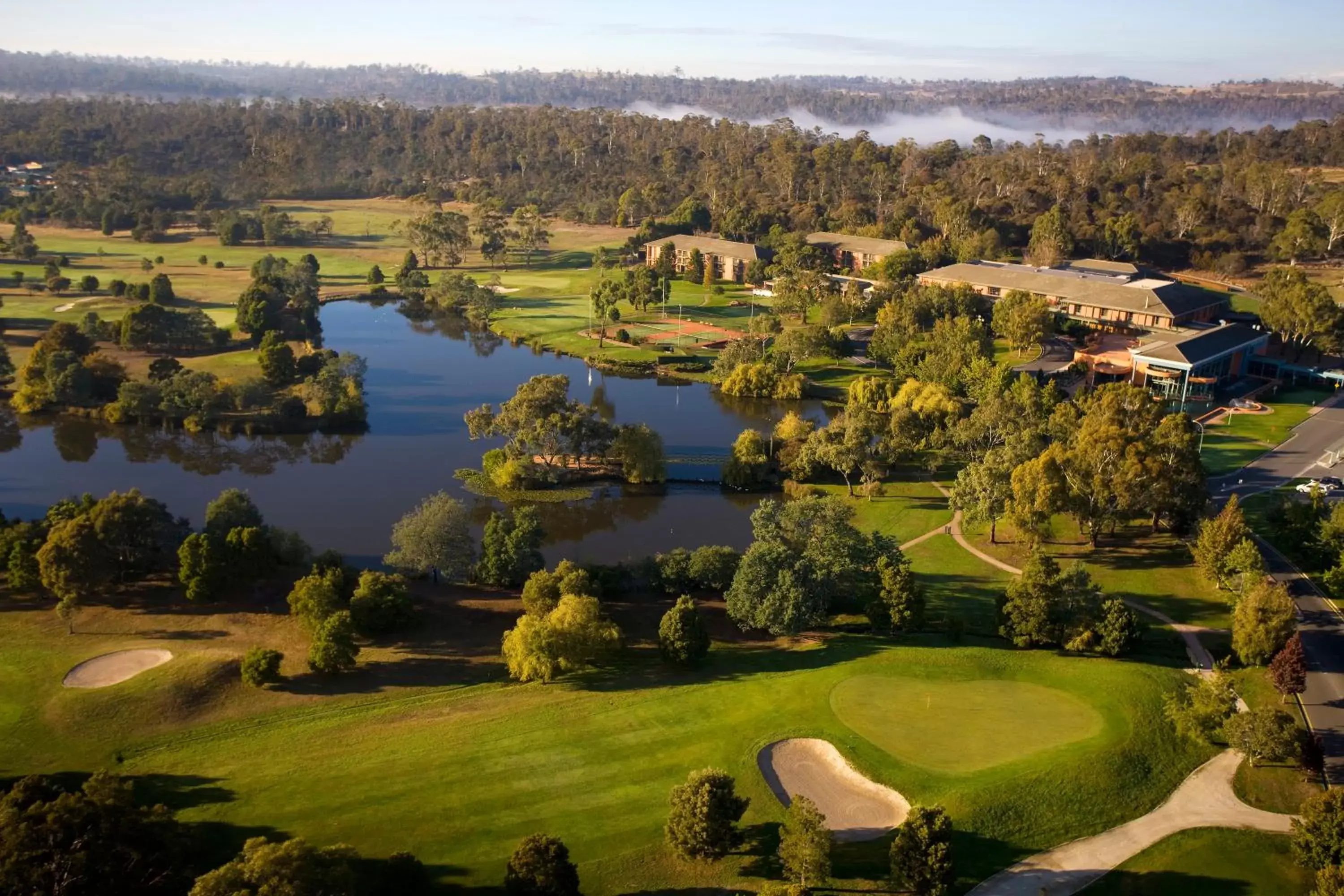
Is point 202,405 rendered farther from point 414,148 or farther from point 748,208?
point 414,148

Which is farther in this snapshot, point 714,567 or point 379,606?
point 714,567

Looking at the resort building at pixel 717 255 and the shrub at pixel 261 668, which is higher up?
the resort building at pixel 717 255

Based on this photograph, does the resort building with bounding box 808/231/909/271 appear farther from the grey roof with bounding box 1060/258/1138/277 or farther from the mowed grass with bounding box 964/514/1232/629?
the mowed grass with bounding box 964/514/1232/629

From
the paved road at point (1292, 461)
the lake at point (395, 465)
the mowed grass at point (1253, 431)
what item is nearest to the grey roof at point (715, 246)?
the lake at point (395, 465)

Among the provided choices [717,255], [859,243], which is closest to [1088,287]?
[859,243]

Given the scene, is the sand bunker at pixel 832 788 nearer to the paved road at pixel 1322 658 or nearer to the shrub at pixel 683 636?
the shrub at pixel 683 636

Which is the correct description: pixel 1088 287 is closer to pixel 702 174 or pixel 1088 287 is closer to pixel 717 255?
pixel 717 255
